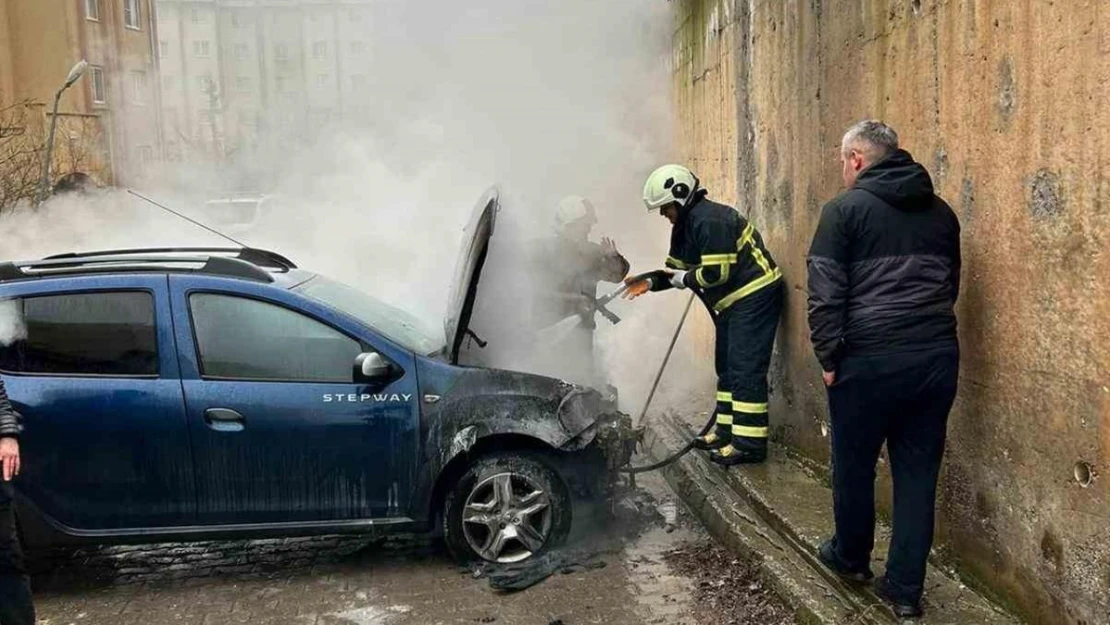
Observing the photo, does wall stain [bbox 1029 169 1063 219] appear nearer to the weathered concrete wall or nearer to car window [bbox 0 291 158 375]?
the weathered concrete wall

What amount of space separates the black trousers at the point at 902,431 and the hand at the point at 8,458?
11.1 ft

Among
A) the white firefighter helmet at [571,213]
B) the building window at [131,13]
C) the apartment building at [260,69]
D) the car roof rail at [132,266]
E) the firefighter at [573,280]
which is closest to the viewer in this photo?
the car roof rail at [132,266]

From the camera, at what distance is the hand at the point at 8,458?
358cm

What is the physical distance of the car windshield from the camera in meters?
4.82

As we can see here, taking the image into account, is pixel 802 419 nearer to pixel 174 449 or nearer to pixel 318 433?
pixel 318 433

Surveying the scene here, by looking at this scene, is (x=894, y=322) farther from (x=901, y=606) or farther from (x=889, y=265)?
(x=901, y=606)

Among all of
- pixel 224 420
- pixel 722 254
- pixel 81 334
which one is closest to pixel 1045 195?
pixel 722 254

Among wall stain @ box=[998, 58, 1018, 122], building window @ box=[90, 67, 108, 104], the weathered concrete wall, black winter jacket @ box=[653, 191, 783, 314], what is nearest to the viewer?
the weathered concrete wall

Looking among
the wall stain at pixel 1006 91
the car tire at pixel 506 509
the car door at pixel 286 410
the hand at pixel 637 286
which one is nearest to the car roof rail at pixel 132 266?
the car door at pixel 286 410

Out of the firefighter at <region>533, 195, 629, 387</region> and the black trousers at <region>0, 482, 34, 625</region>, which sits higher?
the firefighter at <region>533, 195, 629, 387</region>

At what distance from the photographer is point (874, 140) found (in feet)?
11.8

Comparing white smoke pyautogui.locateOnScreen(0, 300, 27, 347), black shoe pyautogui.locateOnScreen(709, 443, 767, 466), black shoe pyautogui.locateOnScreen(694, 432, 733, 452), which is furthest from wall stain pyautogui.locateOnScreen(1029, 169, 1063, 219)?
white smoke pyautogui.locateOnScreen(0, 300, 27, 347)

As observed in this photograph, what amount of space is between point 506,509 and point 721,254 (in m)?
2.16

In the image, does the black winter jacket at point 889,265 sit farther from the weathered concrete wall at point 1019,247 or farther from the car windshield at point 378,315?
the car windshield at point 378,315
